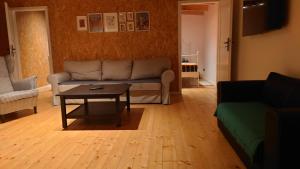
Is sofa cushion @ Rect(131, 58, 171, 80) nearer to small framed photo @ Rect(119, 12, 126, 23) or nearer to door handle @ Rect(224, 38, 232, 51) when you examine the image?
small framed photo @ Rect(119, 12, 126, 23)

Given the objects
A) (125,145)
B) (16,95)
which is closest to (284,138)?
(125,145)

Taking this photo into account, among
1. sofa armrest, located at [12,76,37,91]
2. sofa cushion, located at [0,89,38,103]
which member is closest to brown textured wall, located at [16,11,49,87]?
sofa armrest, located at [12,76,37,91]

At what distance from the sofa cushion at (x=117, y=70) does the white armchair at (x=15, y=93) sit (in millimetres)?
1408

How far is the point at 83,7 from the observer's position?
5395mm

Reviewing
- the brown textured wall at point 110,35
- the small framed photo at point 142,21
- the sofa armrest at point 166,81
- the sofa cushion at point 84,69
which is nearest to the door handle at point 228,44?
the brown textured wall at point 110,35

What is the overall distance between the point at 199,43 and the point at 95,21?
4.12 m

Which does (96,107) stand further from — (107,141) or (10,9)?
(10,9)

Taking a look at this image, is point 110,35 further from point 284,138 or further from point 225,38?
point 284,138

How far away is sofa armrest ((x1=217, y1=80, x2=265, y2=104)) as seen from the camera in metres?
2.94

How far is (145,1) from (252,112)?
3747 mm

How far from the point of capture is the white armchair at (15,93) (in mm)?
3742

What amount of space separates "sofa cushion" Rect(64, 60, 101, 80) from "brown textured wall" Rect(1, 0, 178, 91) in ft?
1.28

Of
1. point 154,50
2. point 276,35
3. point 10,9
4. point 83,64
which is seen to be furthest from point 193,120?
point 10,9

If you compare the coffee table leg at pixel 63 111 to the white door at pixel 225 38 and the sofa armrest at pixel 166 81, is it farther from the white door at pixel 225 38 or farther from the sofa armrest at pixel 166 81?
the white door at pixel 225 38
